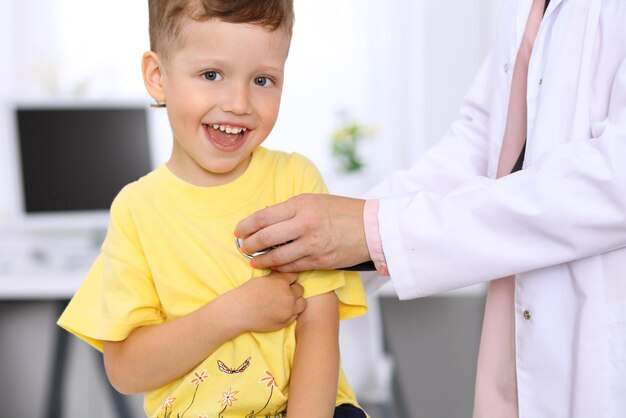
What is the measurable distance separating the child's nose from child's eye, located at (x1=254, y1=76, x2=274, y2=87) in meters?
0.04

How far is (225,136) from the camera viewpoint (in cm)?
98

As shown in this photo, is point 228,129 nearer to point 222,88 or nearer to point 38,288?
point 222,88

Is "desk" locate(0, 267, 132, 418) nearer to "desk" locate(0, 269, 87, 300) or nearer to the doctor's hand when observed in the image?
"desk" locate(0, 269, 87, 300)

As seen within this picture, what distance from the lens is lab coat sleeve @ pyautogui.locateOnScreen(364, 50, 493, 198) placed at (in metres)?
1.34

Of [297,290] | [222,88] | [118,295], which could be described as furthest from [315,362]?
[222,88]

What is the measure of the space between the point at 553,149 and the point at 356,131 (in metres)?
2.57

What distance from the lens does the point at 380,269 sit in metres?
1.04

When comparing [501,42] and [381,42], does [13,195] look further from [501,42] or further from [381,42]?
[501,42]

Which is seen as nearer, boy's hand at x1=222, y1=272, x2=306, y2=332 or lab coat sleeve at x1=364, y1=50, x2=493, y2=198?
boy's hand at x1=222, y1=272, x2=306, y2=332

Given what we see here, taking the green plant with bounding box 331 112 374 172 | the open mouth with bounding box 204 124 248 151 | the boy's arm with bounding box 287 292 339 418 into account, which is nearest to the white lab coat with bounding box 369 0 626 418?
the boy's arm with bounding box 287 292 339 418

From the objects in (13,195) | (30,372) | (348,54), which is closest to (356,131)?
(348,54)

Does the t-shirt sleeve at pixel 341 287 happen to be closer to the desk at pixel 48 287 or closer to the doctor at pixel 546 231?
the doctor at pixel 546 231

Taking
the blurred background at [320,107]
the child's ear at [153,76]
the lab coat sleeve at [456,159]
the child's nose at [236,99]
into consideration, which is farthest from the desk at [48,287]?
the child's nose at [236,99]

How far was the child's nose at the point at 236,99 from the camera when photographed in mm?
938
